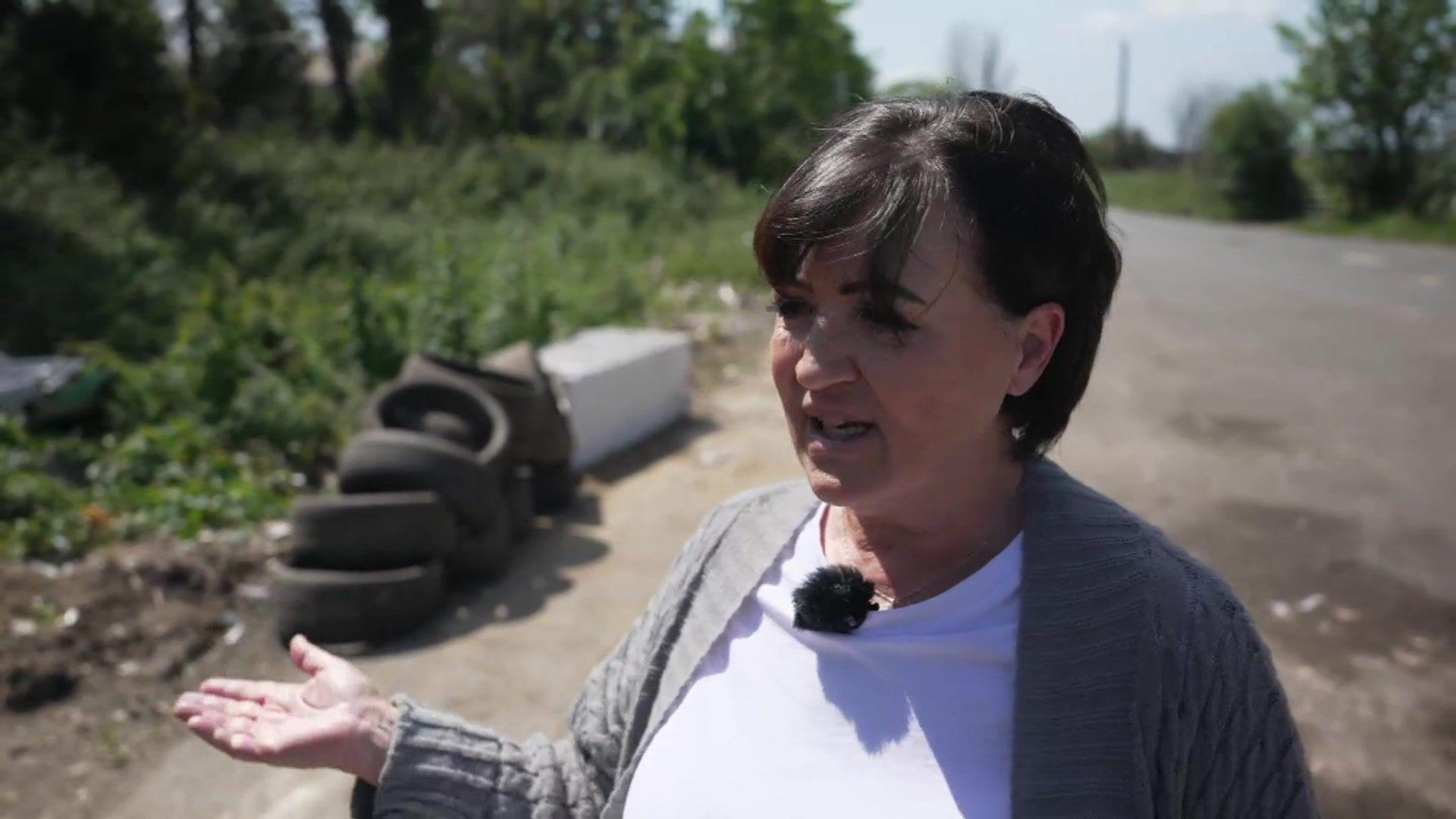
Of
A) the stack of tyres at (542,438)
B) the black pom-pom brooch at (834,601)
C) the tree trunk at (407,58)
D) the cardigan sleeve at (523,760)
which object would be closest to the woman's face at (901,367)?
the black pom-pom brooch at (834,601)

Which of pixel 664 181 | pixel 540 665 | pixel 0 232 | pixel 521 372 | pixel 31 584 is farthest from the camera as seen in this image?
pixel 664 181

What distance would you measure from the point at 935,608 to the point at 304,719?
939 millimetres

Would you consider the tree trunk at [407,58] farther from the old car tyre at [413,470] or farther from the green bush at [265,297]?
the old car tyre at [413,470]

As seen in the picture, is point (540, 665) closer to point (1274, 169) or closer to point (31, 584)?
point (31, 584)

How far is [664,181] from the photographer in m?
23.2

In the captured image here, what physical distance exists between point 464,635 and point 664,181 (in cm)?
1860

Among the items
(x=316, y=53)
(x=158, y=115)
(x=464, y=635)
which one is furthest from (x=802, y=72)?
(x=464, y=635)

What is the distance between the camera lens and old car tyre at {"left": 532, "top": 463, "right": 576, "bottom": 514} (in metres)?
6.95

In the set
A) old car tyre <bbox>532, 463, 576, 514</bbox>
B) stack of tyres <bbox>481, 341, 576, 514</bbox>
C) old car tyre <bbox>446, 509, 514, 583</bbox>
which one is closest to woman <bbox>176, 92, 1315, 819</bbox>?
old car tyre <bbox>446, 509, 514, 583</bbox>

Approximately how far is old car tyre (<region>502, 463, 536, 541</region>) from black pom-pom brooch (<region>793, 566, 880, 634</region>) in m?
4.75

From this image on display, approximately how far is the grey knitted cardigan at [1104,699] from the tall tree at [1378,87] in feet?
104

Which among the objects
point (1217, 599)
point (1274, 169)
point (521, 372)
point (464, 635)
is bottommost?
point (1274, 169)

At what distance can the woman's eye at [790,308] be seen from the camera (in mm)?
1721

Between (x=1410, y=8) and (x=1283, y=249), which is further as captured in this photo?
(x=1410, y=8)
